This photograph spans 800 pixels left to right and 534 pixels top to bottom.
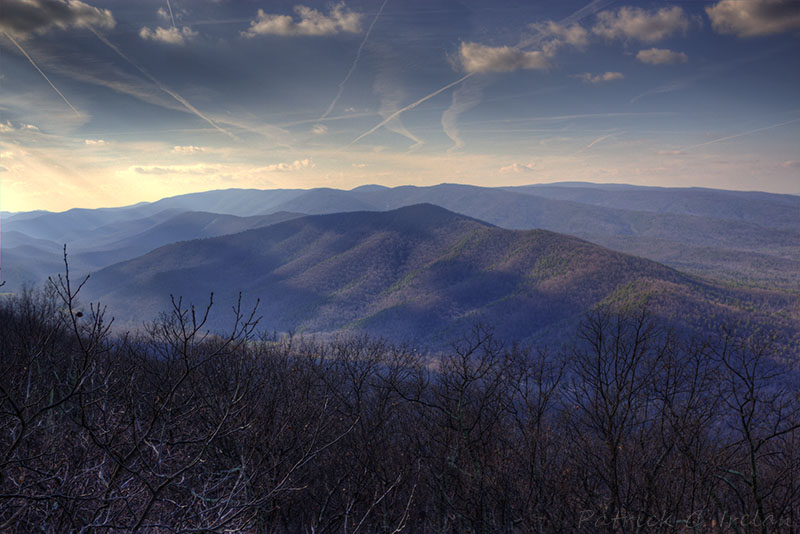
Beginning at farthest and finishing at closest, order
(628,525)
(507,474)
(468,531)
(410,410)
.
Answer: (410,410) → (507,474) → (468,531) → (628,525)

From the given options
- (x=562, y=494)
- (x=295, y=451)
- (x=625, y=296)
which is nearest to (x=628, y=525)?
(x=562, y=494)

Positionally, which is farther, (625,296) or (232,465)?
(625,296)

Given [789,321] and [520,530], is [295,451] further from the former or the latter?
A: [789,321]

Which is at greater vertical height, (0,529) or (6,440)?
(0,529)

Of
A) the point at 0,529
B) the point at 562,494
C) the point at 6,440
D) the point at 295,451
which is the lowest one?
the point at 562,494

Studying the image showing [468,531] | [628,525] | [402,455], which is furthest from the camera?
[402,455]

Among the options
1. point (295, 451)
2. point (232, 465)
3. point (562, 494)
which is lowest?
point (562, 494)

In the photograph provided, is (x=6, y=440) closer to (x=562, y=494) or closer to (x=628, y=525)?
(x=562, y=494)

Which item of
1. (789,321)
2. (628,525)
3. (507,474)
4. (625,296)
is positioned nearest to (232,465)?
(507,474)

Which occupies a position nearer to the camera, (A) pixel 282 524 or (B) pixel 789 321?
(A) pixel 282 524
